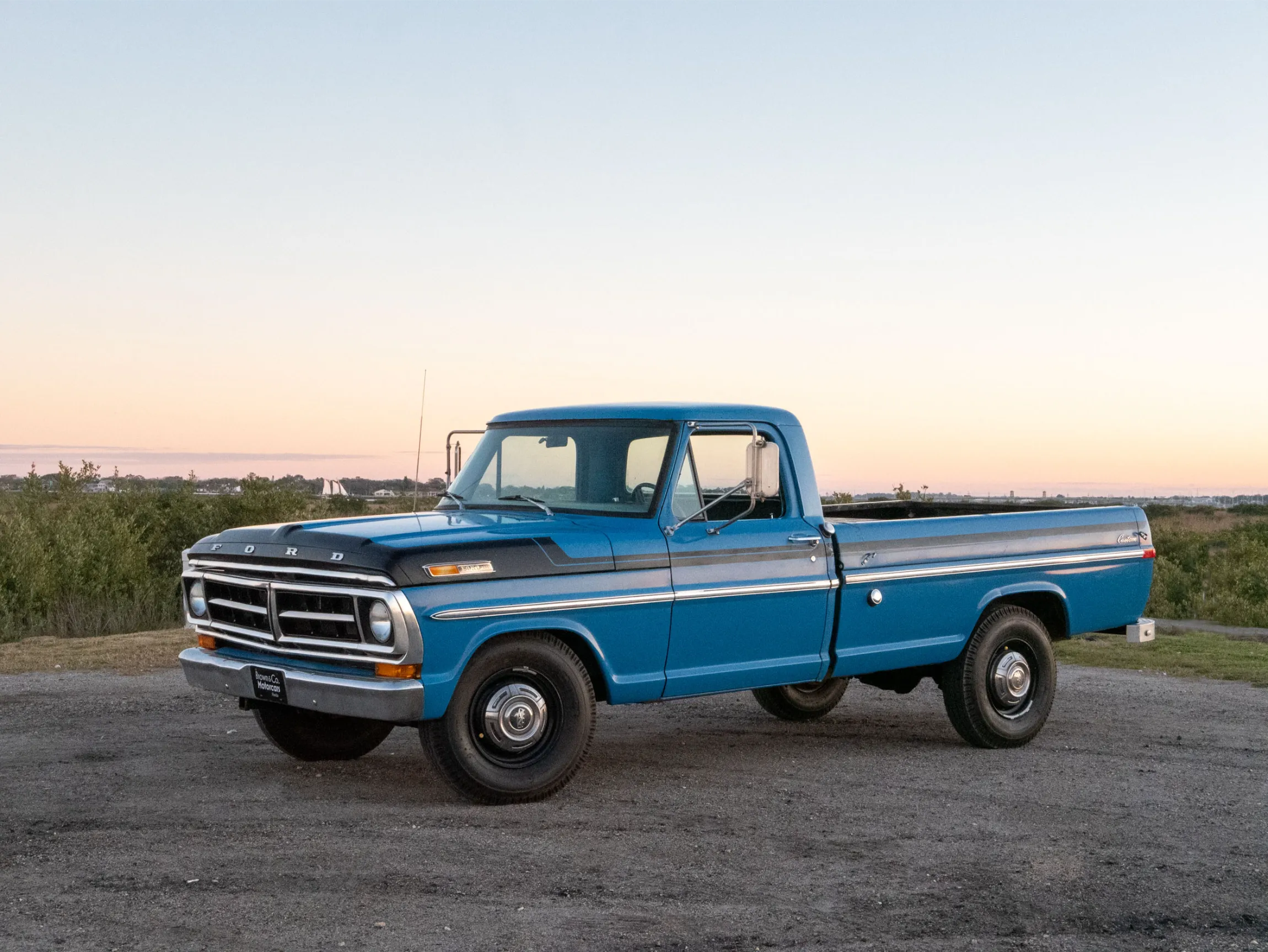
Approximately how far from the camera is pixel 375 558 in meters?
6.89

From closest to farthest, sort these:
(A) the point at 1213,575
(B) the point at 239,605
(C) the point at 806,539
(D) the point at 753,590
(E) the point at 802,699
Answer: (B) the point at 239,605 < (D) the point at 753,590 < (C) the point at 806,539 < (E) the point at 802,699 < (A) the point at 1213,575

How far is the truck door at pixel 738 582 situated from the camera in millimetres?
7926

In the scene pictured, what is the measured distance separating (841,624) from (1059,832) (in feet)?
6.51

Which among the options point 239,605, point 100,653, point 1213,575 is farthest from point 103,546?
point 1213,575

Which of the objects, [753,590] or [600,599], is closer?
[600,599]

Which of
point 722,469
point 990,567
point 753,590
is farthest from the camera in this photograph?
point 990,567

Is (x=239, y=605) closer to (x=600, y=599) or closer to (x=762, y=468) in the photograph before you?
(x=600, y=599)

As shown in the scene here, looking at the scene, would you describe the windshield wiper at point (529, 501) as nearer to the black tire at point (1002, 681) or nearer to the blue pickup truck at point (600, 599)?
the blue pickup truck at point (600, 599)

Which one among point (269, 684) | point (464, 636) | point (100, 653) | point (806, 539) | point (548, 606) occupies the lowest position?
point (100, 653)

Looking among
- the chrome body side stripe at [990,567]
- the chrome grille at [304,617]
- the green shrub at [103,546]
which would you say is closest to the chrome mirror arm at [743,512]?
the chrome body side stripe at [990,567]

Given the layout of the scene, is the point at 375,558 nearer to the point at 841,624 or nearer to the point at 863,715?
the point at 841,624

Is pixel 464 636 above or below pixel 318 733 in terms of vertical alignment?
above

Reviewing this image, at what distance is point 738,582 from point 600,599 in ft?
3.32

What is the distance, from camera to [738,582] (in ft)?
26.6
